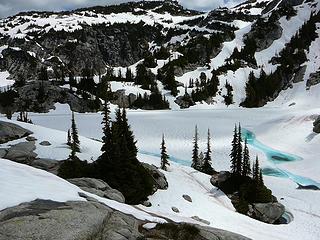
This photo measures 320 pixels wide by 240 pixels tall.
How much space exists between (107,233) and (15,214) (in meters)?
3.40

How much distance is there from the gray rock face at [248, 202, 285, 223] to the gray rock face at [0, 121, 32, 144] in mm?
36261

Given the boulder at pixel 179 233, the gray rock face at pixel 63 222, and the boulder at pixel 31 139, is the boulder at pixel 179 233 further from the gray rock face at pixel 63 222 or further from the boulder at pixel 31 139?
the boulder at pixel 31 139

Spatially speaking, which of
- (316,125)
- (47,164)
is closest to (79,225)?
(47,164)

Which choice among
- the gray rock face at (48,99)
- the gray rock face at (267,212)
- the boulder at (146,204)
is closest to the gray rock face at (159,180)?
the boulder at (146,204)

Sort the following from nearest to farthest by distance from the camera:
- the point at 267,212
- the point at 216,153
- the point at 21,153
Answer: the point at 21,153 → the point at 267,212 → the point at 216,153

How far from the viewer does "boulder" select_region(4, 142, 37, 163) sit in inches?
1673

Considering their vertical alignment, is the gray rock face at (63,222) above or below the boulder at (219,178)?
above

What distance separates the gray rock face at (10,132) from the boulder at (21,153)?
437 cm

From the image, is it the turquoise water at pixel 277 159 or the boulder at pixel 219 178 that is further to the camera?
the turquoise water at pixel 277 159

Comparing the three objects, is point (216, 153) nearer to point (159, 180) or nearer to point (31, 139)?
point (159, 180)

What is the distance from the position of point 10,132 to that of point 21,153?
10144 millimetres

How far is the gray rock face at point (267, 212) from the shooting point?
1813 inches

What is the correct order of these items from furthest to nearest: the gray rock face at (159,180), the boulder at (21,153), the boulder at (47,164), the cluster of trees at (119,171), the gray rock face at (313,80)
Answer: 1. the gray rock face at (313,80)
2. the gray rock face at (159,180)
3. the boulder at (21,153)
4. the boulder at (47,164)
5. the cluster of trees at (119,171)

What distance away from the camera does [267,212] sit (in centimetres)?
4650
